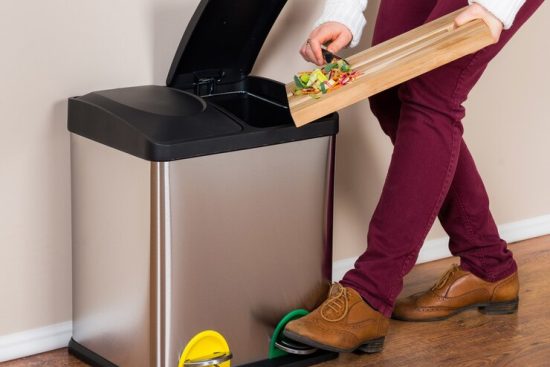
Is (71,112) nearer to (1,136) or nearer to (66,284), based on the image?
(1,136)

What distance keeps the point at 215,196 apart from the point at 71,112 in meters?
0.30

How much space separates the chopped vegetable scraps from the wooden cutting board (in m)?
0.02

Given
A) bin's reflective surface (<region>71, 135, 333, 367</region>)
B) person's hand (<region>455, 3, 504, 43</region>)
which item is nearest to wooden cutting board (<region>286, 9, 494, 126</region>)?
person's hand (<region>455, 3, 504, 43</region>)

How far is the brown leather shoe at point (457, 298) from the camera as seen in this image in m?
2.01

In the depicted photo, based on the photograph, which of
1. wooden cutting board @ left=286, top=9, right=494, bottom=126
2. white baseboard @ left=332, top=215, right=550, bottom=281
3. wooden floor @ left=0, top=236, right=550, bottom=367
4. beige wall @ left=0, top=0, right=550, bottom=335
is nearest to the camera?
wooden cutting board @ left=286, top=9, right=494, bottom=126

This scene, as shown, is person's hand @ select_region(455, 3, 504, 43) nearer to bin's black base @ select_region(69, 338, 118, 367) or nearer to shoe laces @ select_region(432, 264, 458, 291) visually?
shoe laces @ select_region(432, 264, 458, 291)

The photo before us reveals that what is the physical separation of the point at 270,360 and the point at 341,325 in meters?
0.14

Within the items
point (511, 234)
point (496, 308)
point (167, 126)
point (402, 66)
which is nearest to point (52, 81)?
point (167, 126)

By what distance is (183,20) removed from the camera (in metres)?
1.85

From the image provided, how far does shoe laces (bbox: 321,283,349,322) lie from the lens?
1.79 m

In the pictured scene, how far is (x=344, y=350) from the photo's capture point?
5.86 feet

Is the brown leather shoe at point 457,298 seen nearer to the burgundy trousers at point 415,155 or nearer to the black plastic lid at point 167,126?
the burgundy trousers at point 415,155

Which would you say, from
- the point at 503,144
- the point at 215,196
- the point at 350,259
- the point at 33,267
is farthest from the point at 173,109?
the point at 503,144

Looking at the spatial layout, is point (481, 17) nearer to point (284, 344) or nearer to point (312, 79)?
point (312, 79)
